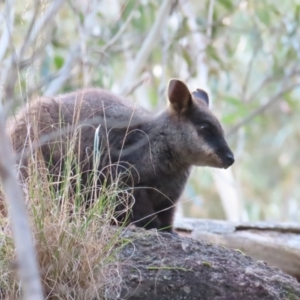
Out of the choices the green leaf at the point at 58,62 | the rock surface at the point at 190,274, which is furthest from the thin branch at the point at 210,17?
the rock surface at the point at 190,274

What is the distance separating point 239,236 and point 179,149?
98 cm

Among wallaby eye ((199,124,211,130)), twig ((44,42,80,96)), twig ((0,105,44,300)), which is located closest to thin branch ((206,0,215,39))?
twig ((44,42,80,96))

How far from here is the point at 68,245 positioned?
12.0 feet

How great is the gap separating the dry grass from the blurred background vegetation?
0.64 metres

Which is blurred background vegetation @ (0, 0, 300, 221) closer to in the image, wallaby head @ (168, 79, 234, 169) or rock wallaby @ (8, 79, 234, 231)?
rock wallaby @ (8, 79, 234, 231)

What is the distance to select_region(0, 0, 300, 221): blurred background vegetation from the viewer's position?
278 inches

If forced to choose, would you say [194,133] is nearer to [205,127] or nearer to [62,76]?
[205,127]

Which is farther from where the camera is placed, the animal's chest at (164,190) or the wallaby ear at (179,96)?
the wallaby ear at (179,96)

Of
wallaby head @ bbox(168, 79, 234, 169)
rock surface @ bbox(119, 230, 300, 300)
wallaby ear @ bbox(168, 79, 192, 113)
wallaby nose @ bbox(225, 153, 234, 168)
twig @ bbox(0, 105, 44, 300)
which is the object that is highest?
twig @ bbox(0, 105, 44, 300)

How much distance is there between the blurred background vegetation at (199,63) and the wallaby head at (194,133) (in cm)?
62

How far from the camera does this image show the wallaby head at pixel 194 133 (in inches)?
214

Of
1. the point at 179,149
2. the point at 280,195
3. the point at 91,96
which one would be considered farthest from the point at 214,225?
the point at 280,195

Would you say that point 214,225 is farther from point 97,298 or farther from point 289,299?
point 97,298

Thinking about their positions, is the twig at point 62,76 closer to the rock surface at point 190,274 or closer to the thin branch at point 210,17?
the thin branch at point 210,17
